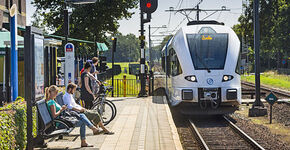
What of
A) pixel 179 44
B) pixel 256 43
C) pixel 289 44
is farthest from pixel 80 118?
pixel 289 44

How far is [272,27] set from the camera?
61.3m

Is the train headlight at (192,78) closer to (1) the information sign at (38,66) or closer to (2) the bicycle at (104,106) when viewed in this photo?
(2) the bicycle at (104,106)

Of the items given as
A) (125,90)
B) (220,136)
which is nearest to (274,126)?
(220,136)

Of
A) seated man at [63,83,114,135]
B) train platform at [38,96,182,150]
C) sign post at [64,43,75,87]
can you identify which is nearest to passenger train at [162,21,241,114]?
train platform at [38,96,182,150]

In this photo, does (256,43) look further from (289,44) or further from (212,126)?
(289,44)

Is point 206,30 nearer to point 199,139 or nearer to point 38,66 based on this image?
point 199,139

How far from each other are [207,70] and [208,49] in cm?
76

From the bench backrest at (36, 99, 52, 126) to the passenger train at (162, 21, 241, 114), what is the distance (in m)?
5.92

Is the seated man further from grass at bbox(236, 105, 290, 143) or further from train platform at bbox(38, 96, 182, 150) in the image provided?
grass at bbox(236, 105, 290, 143)

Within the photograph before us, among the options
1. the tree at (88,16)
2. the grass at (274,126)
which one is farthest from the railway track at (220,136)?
the tree at (88,16)

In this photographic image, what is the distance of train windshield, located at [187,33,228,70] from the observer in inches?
495

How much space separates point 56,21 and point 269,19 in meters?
37.7

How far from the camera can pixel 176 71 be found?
13.4 meters

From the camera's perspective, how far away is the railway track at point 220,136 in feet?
29.3
